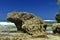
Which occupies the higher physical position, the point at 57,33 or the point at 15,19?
the point at 15,19

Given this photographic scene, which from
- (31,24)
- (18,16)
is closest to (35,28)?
(31,24)

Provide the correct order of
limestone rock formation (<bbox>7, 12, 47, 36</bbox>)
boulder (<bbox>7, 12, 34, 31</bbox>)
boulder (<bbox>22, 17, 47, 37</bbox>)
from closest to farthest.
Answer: boulder (<bbox>22, 17, 47, 37</bbox>)
limestone rock formation (<bbox>7, 12, 47, 36</bbox>)
boulder (<bbox>7, 12, 34, 31</bbox>)

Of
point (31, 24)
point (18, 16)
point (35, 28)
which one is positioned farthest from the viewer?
point (18, 16)

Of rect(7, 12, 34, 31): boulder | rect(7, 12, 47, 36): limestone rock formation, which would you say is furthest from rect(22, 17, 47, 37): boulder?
rect(7, 12, 34, 31): boulder

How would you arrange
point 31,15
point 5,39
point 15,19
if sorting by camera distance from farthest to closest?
point 15,19
point 31,15
point 5,39

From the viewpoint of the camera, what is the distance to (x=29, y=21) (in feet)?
74.9

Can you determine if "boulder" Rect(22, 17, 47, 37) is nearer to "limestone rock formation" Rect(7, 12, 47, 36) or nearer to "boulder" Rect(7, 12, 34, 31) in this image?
"limestone rock formation" Rect(7, 12, 47, 36)

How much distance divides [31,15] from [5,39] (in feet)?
45.2

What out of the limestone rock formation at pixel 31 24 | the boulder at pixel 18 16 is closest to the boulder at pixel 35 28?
the limestone rock formation at pixel 31 24

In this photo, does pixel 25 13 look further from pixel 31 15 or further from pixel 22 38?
pixel 22 38

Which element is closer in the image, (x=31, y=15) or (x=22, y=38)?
(x=22, y=38)

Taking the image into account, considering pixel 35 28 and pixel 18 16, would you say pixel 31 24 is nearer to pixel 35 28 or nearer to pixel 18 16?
pixel 35 28

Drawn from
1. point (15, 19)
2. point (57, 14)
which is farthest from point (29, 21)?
point (57, 14)

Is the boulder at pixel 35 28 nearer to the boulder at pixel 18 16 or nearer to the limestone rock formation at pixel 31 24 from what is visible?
the limestone rock formation at pixel 31 24
